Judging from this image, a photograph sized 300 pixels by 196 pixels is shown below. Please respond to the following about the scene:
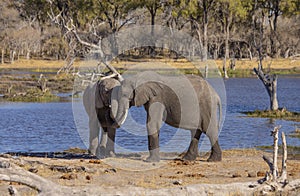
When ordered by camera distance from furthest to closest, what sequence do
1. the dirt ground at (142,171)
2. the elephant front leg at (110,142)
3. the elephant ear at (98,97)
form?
the elephant front leg at (110,142) < the elephant ear at (98,97) < the dirt ground at (142,171)

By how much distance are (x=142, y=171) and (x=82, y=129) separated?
974 cm

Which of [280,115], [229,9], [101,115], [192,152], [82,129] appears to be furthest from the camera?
[229,9]

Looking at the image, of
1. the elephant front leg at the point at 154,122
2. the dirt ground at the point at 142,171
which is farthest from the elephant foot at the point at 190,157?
the elephant front leg at the point at 154,122

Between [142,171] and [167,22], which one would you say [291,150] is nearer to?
[142,171]

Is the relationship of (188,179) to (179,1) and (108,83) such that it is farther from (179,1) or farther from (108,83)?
(179,1)

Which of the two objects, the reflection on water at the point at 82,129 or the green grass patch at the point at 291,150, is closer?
the green grass patch at the point at 291,150

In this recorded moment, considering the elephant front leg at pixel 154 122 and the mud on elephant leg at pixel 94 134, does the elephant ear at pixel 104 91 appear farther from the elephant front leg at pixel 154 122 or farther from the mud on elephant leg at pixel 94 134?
the elephant front leg at pixel 154 122

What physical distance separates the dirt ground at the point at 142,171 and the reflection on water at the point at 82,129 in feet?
13.7

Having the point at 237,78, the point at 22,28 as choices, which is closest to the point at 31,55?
the point at 22,28

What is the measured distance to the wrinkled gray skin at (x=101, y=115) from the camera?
46.5 ft

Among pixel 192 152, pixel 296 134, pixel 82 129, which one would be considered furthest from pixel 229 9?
pixel 192 152

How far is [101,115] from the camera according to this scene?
14547 mm

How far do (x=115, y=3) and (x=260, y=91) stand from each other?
25.9 m

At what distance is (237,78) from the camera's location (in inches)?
2451
